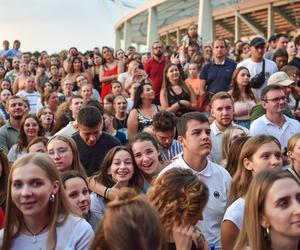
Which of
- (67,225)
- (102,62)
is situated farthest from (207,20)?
(67,225)

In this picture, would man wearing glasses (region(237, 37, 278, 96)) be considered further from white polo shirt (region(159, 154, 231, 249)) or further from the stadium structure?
the stadium structure

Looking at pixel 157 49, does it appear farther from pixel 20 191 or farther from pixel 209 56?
pixel 20 191

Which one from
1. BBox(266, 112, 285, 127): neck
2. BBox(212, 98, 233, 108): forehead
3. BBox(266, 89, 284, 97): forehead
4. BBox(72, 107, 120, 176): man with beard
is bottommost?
BBox(72, 107, 120, 176): man with beard

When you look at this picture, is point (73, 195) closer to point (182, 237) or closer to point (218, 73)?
point (182, 237)

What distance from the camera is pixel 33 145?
22.0ft

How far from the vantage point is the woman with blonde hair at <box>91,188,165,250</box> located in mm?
2760

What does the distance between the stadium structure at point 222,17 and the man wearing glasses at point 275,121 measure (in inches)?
915

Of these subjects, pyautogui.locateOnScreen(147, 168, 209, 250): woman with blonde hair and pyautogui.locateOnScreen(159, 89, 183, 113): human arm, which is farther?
pyautogui.locateOnScreen(159, 89, 183, 113): human arm

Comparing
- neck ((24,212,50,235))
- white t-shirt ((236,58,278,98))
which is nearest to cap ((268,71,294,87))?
white t-shirt ((236,58,278,98))

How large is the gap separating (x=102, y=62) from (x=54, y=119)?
528 centimetres

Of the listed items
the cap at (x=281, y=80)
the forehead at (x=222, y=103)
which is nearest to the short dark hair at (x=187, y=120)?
the forehead at (x=222, y=103)

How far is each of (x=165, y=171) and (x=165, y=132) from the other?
2.82 metres

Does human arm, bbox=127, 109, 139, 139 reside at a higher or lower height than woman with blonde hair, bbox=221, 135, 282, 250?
higher

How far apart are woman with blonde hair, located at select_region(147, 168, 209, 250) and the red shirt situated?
27.9 ft
